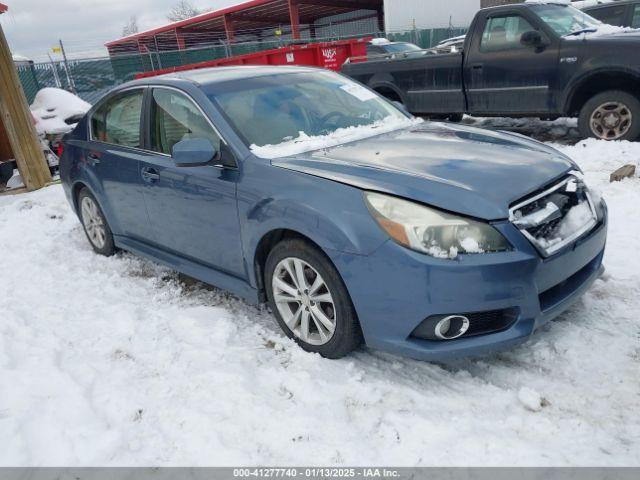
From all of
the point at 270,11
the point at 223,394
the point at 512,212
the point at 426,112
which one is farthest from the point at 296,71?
the point at 270,11

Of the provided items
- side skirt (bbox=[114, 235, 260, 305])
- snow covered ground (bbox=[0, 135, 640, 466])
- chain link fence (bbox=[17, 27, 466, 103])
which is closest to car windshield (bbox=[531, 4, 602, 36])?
snow covered ground (bbox=[0, 135, 640, 466])

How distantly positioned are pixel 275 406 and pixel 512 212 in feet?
5.00

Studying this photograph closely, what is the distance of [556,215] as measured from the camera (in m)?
2.64

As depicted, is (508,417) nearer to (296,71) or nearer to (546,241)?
(546,241)

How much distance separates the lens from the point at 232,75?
12.3 ft

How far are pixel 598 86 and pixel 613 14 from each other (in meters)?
5.10

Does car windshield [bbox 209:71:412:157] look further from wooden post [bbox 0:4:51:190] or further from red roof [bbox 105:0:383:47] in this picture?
red roof [bbox 105:0:383:47]

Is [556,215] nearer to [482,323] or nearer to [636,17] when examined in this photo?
[482,323]

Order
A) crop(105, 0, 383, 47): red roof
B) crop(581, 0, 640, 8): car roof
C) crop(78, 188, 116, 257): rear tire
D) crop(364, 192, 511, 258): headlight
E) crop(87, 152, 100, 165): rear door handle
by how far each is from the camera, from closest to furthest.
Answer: crop(364, 192, 511, 258): headlight, crop(87, 152, 100, 165): rear door handle, crop(78, 188, 116, 257): rear tire, crop(581, 0, 640, 8): car roof, crop(105, 0, 383, 47): red roof

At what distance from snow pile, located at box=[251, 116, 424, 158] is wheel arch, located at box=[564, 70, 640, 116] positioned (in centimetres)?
395

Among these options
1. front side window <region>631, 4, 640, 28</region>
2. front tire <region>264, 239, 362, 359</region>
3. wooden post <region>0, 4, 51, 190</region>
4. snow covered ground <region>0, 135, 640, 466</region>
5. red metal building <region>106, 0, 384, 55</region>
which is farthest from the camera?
red metal building <region>106, 0, 384, 55</region>

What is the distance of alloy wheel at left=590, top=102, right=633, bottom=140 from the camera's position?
6.40 meters

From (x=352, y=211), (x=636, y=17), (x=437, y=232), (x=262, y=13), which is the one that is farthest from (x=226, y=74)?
(x=262, y=13)

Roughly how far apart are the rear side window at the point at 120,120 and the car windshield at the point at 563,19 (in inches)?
222
